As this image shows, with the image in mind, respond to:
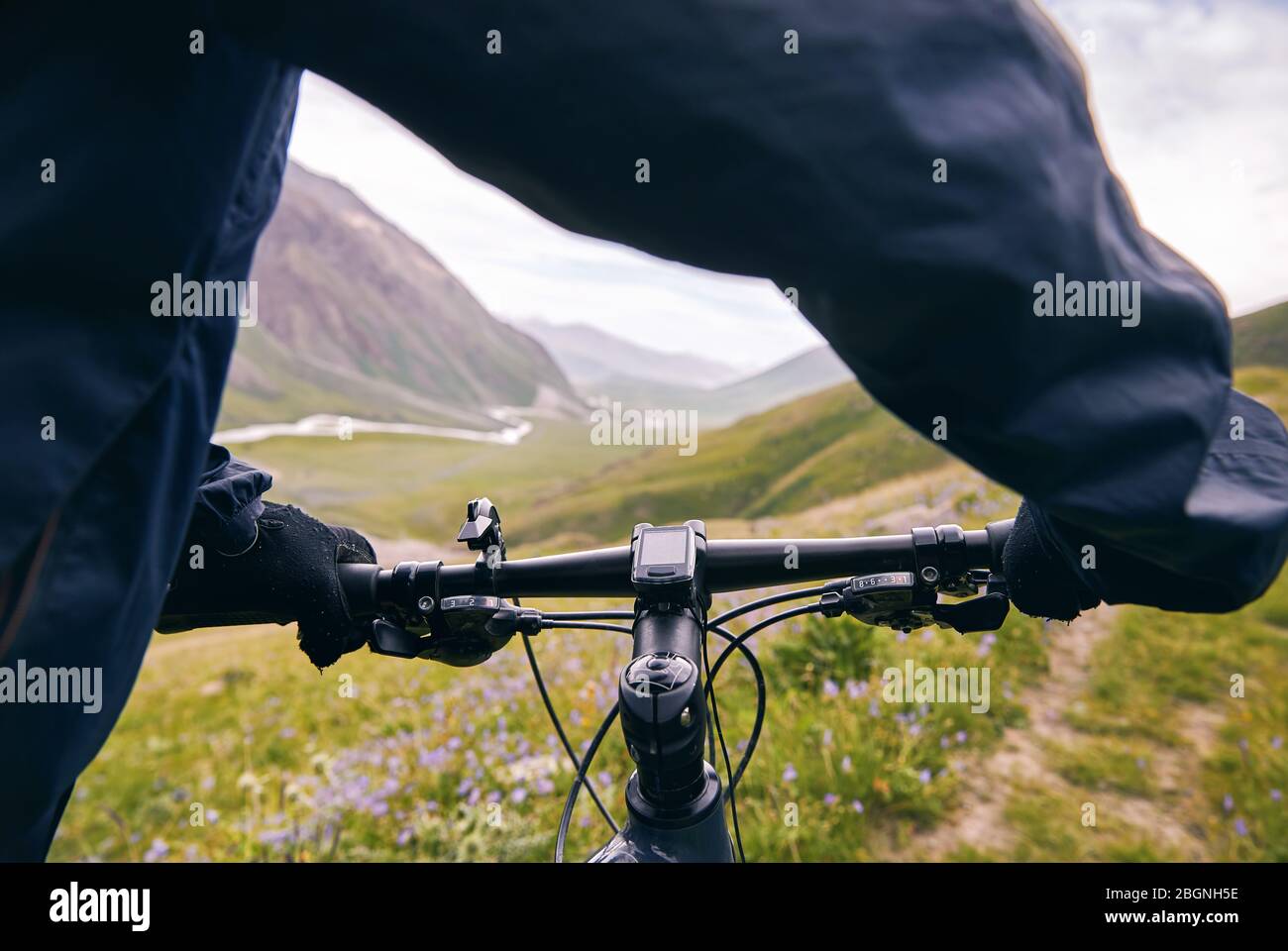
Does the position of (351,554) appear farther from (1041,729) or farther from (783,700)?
(1041,729)

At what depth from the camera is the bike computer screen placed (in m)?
1.46

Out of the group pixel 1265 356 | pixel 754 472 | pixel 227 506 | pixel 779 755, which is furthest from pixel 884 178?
pixel 754 472

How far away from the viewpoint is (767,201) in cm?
74

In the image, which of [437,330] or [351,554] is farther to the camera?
[437,330]

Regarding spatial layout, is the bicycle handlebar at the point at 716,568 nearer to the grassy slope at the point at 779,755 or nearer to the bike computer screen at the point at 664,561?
the bike computer screen at the point at 664,561

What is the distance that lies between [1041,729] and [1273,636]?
7.49ft

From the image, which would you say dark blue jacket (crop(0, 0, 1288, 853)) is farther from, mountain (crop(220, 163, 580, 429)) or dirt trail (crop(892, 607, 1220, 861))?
→ mountain (crop(220, 163, 580, 429))

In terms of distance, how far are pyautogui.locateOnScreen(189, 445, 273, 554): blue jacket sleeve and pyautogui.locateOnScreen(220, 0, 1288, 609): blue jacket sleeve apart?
1045 millimetres

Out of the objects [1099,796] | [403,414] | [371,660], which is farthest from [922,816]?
[403,414]

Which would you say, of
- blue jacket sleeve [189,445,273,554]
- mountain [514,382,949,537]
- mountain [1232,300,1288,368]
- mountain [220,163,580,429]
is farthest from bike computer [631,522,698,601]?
mountain [220,163,580,429]

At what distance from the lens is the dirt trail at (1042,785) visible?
372 centimetres

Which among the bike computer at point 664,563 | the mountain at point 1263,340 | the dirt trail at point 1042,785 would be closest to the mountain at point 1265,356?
the mountain at point 1263,340
